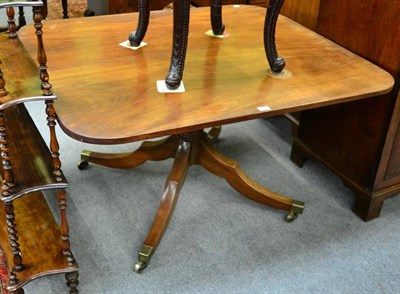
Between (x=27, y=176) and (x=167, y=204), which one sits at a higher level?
(x=27, y=176)

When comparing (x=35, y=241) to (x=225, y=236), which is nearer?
(x=35, y=241)

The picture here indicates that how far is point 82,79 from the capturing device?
142cm

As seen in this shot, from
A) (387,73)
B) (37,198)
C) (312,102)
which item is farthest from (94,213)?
(387,73)

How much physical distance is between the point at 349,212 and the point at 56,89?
1248 mm

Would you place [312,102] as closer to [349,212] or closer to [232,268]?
[232,268]

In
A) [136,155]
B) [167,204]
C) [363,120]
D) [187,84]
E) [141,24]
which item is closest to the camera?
[187,84]

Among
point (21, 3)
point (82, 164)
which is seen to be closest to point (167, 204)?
point (82, 164)

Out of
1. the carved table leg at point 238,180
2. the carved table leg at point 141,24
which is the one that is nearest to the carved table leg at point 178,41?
the carved table leg at point 141,24

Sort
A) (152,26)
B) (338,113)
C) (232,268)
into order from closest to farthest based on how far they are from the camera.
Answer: (232,268)
(152,26)
(338,113)

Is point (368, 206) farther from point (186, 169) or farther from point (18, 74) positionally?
point (18, 74)

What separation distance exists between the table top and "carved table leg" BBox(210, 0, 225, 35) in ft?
0.14

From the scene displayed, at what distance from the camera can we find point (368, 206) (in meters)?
1.92

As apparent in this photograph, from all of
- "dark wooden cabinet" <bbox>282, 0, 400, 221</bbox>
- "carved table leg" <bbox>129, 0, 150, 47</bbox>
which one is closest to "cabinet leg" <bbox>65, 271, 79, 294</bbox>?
"carved table leg" <bbox>129, 0, 150, 47</bbox>

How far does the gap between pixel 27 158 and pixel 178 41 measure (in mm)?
532
